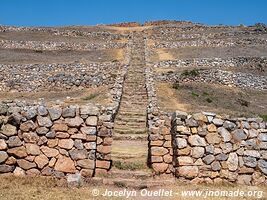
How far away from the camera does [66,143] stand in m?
11.1

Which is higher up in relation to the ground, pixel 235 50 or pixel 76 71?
pixel 235 50

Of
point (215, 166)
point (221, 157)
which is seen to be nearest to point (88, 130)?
point (215, 166)

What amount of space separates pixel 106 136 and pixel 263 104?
22.2 meters

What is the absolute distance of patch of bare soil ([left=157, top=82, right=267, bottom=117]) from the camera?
27.1m

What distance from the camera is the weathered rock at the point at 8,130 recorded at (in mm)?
11016

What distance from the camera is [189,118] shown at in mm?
11555

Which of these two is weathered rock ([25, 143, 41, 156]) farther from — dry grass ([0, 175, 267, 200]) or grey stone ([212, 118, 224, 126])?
grey stone ([212, 118, 224, 126])

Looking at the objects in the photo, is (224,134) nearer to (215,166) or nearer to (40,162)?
(215,166)

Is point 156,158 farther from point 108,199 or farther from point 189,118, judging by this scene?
point 108,199

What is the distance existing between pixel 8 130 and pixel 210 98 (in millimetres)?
21990

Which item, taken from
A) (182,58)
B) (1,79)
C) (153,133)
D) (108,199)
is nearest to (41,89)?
(1,79)

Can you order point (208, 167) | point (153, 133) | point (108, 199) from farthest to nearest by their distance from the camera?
point (153, 133), point (208, 167), point (108, 199)

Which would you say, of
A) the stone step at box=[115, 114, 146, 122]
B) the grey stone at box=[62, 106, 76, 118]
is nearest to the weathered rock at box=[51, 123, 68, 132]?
the grey stone at box=[62, 106, 76, 118]

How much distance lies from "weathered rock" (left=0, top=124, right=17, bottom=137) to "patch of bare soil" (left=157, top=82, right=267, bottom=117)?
1525 centimetres
